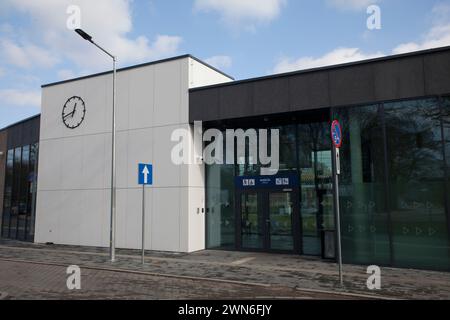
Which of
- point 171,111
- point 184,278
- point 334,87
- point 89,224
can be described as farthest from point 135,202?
point 334,87

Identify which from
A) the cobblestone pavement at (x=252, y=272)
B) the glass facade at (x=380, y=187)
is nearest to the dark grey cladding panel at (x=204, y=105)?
the glass facade at (x=380, y=187)

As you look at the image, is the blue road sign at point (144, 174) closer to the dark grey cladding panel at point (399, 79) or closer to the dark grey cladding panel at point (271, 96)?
the dark grey cladding panel at point (271, 96)

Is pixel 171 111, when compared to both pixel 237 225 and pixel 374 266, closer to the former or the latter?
pixel 237 225

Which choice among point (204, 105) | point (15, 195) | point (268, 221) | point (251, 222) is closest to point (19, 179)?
point (15, 195)

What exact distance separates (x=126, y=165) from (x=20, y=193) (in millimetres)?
8365

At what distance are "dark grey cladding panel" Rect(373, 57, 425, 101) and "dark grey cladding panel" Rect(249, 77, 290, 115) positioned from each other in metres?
2.90

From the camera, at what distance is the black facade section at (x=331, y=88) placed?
1077 cm

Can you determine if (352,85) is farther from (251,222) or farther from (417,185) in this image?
(251,222)

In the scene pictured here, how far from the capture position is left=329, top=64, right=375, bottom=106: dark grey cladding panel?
11.5 metres

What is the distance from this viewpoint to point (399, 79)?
36.5 ft

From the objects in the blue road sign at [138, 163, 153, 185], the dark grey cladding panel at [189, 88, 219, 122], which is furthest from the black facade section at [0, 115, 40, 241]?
the blue road sign at [138, 163, 153, 185]

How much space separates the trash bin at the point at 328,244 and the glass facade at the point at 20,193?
14.1 m

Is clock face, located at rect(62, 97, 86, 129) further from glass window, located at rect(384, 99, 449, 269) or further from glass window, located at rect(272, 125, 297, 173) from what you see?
glass window, located at rect(384, 99, 449, 269)

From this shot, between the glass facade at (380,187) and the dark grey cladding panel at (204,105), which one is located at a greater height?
the dark grey cladding panel at (204,105)
